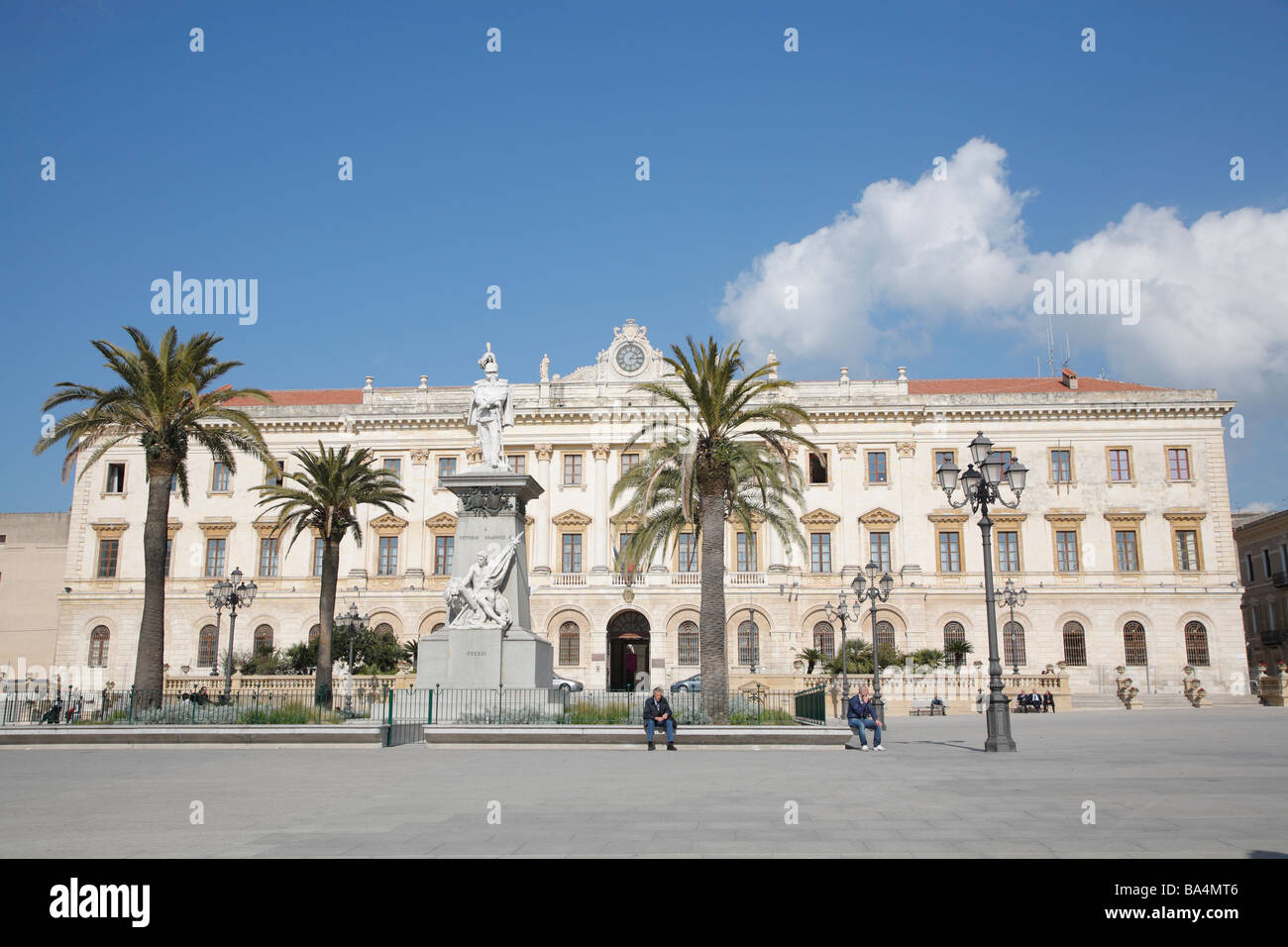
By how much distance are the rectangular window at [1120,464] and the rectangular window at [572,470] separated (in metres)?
26.0

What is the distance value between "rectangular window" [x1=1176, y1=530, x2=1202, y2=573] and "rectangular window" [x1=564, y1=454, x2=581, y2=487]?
29.0 metres

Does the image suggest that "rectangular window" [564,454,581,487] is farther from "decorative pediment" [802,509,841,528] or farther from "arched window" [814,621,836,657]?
"arched window" [814,621,836,657]

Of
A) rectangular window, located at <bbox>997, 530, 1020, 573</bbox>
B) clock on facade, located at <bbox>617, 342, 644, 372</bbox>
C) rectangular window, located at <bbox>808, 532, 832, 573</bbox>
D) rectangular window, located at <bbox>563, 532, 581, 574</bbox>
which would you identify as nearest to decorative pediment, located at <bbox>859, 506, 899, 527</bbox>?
rectangular window, located at <bbox>808, 532, 832, 573</bbox>

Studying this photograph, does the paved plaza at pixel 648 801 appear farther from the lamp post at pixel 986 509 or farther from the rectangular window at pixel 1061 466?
the rectangular window at pixel 1061 466

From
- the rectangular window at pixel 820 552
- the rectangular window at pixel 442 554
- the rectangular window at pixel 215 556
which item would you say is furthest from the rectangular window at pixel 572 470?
the rectangular window at pixel 215 556

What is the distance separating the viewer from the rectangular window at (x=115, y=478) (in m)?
52.1

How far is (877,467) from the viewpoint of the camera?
50062 millimetres

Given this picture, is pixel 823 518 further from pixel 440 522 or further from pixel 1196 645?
pixel 440 522

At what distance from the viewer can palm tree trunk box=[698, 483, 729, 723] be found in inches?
843

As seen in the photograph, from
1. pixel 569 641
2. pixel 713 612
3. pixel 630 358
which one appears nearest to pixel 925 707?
pixel 713 612

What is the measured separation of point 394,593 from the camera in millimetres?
49250

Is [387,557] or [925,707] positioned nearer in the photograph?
[925,707]

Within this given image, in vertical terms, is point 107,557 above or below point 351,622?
above

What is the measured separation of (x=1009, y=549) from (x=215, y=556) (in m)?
39.2
